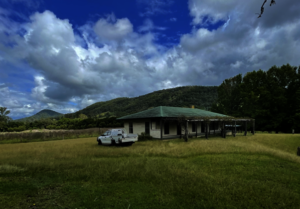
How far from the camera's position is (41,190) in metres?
6.12

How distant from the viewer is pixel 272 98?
4191 cm

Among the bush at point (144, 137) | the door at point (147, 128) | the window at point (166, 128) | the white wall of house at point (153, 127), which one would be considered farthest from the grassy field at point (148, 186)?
the door at point (147, 128)

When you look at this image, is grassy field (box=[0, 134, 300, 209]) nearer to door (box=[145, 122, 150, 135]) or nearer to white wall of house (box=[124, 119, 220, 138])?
white wall of house (box=[124, 119, 220, 138])

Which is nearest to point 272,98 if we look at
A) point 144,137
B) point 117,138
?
point 144,137

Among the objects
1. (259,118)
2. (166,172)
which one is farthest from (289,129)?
(166,172)

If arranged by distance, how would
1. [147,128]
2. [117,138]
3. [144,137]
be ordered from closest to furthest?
[117,138]
[144,137]
[147,128]

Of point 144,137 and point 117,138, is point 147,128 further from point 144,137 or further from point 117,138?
point 117,138

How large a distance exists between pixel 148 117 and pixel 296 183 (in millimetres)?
16794

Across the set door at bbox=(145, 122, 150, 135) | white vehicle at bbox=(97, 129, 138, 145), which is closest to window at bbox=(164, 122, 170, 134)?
door at bbox=(145, 122, 150, 135)

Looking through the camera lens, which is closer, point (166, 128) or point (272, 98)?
point (166, 128)

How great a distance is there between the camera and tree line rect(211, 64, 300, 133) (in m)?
40.1

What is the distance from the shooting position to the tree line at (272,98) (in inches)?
1578

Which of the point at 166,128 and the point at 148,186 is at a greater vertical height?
the point at 166,128

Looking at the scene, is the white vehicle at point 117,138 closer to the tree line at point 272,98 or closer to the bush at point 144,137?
the bush at point 144,137
